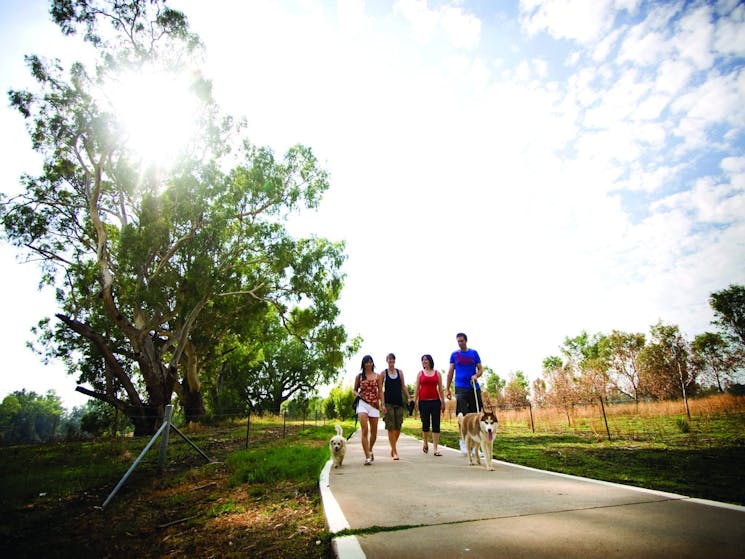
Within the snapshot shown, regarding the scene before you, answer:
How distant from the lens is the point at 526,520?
9.68 ft

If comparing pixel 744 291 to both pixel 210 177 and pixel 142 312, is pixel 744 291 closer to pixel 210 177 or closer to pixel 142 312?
pixel 210 177

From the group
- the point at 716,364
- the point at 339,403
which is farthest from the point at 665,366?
the point at 339,403

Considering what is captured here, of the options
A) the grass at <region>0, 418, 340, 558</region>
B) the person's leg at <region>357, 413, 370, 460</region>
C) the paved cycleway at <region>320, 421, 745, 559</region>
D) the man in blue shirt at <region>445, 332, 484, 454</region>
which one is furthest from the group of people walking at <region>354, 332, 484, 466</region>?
the paved cycleway at <region>320, 421, 745, 559</region>

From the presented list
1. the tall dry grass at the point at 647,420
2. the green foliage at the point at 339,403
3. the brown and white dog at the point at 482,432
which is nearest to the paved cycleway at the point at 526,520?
the brown and white dog at the point at 482,432

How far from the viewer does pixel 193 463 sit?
8758 mm

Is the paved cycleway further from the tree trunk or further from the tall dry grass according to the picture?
the tree trunk

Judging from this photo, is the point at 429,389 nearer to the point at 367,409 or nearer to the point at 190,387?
the point at 367,409

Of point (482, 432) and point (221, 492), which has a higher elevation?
point (482, 432)

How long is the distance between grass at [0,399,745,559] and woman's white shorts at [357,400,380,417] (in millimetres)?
1260

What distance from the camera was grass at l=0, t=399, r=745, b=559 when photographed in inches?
138

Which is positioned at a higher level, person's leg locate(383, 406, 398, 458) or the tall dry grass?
person's leg locate(383, 406, 398, 458)

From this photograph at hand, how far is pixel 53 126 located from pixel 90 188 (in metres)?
3.04

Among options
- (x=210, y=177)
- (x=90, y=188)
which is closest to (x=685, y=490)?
(x=210, y=177)

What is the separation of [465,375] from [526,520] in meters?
4.75
